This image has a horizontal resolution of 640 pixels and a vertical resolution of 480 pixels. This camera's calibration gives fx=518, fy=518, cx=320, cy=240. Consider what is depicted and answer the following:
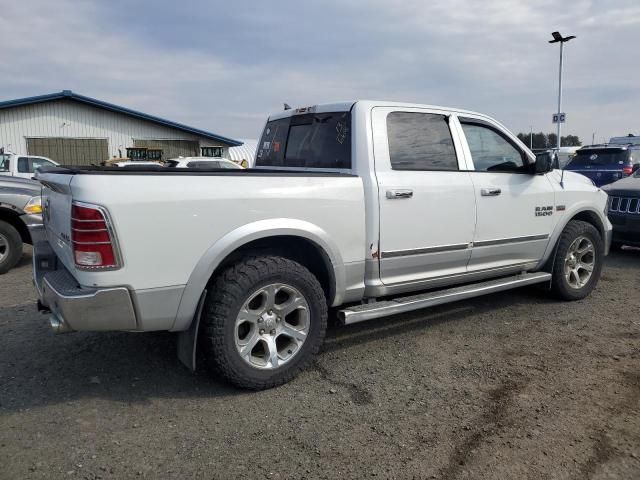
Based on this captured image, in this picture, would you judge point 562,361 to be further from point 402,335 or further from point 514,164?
point 514,164

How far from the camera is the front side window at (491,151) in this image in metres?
4.50

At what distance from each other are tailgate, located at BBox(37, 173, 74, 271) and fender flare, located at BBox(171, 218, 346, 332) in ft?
2.23

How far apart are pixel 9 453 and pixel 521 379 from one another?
124 inches

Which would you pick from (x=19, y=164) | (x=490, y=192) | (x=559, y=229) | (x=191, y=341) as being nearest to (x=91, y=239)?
(x=191, y=341)

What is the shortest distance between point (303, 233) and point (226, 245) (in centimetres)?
55

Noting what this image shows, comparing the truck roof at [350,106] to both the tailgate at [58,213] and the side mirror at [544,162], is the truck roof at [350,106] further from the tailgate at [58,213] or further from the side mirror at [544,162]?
the tailgate at [58,213]

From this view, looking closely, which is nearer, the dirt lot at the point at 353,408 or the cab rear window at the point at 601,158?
the dirt lot at the point at 353,408

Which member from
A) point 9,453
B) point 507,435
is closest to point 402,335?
point 507,435

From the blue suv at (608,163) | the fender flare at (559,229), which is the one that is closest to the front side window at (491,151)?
the fender flare at (559,229)

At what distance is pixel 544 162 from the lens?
4.72 meters

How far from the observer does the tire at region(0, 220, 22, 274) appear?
6.77 meters

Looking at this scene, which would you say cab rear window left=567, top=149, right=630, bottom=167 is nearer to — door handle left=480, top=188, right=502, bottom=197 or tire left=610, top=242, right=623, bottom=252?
tire left=610, top=242, right=623, bottom=252

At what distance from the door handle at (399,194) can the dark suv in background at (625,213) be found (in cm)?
522

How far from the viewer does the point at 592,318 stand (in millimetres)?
4902
